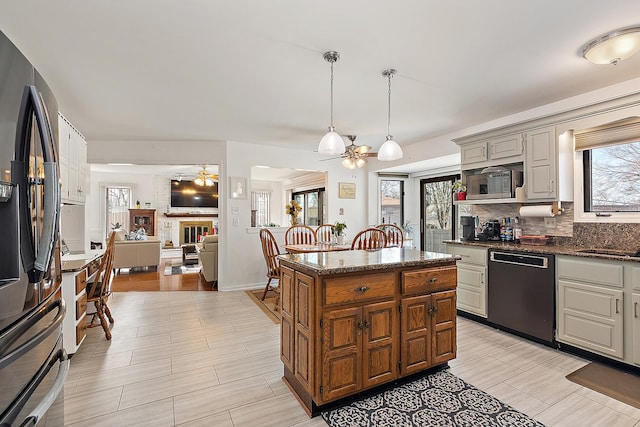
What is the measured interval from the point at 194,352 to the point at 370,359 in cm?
170

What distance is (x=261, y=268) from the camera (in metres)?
5.57

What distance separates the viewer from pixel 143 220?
9328 millimetres

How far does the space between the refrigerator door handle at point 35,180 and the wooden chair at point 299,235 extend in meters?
4.05

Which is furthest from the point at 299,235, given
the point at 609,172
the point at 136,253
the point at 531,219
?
the point at 609,172

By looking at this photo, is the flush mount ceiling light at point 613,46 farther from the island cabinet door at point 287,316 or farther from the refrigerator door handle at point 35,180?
the refrigerator door handle at point 35,180

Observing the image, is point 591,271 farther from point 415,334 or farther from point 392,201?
point 392,201

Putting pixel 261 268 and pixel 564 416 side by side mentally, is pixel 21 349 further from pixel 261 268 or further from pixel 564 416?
pixel 261 268

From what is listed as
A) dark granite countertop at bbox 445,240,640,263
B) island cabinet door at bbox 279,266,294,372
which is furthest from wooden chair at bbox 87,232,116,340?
dark granite countertop at bbox 445,240,640,263

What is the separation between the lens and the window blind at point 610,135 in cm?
294

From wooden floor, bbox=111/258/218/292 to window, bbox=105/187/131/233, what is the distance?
2745mm

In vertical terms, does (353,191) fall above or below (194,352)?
above

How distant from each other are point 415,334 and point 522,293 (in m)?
1.54

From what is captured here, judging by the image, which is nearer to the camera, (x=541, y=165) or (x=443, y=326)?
(x=443, y=326)

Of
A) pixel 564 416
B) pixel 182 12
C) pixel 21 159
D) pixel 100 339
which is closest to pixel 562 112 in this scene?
pixel 564 416
